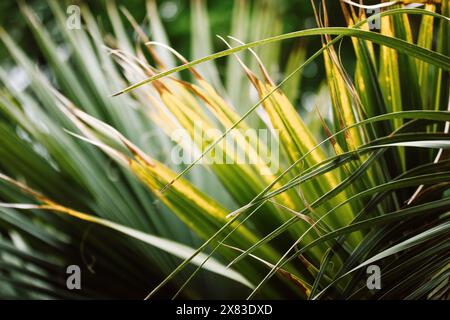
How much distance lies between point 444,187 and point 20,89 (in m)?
0.83

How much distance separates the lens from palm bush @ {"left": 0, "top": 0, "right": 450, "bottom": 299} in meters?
0.66

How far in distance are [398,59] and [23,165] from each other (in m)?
0.61

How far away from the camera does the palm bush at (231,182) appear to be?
0.66m

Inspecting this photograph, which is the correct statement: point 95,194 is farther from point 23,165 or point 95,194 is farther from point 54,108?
point 54,108

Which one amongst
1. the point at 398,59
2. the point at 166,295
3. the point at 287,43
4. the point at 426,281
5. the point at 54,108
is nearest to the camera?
the point at 426,281

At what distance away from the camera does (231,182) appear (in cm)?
84

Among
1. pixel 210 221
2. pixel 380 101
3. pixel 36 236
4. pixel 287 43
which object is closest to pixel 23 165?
pixel 36 236

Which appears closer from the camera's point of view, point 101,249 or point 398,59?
point 398,59

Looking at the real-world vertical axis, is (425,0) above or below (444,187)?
above

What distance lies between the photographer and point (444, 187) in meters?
0.72

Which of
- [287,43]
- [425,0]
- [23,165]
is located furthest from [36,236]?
[287,43]

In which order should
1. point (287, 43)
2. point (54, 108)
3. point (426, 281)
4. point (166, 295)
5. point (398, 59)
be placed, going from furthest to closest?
point (287, 43) → point (54, 108) → point (166, 295) → point (398, 59) → point (426, 281)

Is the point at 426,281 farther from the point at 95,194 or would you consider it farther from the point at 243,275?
the point at 95,194

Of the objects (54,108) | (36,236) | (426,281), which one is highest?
(54,108)
